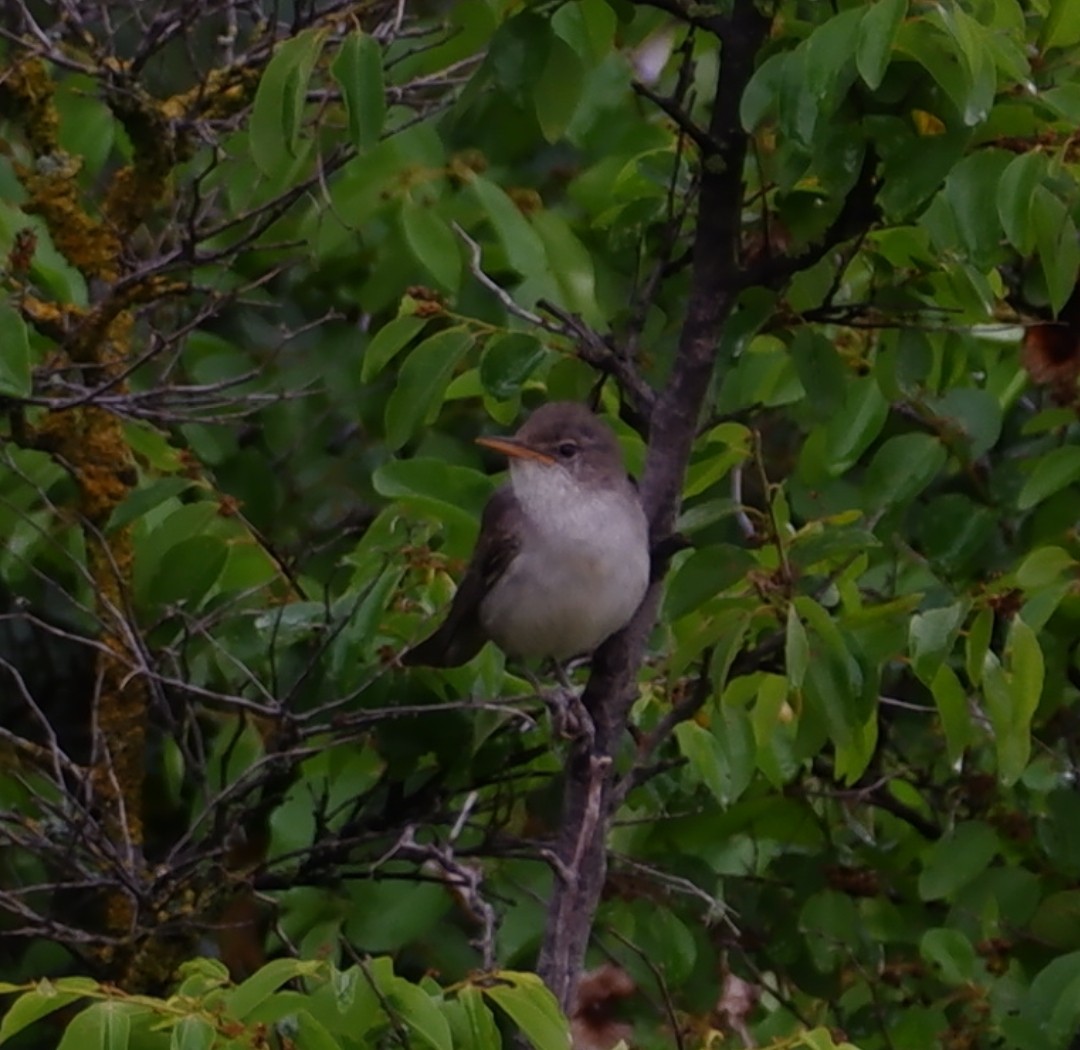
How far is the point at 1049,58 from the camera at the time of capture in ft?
11.8

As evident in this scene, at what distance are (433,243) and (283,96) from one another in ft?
3.14

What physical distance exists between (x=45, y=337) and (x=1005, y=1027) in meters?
2.17

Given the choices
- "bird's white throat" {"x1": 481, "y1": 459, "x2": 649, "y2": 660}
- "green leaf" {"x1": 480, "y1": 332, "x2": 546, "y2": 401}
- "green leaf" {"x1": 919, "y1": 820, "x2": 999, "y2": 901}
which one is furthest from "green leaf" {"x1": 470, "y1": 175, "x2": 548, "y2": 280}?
"green leaf" {"x1": 919, "y1": 820, "x2": 999, "y2": 901}

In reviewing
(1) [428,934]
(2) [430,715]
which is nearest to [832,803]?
(1) [428,934]

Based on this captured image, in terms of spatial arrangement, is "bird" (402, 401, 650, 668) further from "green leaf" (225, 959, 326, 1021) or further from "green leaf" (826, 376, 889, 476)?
"green leaf" (225, 959, 326, 1021)

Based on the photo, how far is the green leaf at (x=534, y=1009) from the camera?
2.61m

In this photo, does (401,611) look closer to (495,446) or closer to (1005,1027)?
(495,446)

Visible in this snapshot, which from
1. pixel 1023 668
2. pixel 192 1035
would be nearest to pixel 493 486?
pixel 1023 668

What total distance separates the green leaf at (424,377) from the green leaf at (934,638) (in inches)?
33.4

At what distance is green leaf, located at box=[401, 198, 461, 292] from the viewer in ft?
13.3

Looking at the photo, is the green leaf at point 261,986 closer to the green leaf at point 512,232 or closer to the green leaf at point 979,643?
the green leaf at point 979,643

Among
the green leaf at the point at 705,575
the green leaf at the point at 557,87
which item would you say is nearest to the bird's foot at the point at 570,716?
the green leaf at the point at 705,575

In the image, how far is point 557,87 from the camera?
3275 mm

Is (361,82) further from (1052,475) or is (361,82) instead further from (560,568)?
(1052,475)
